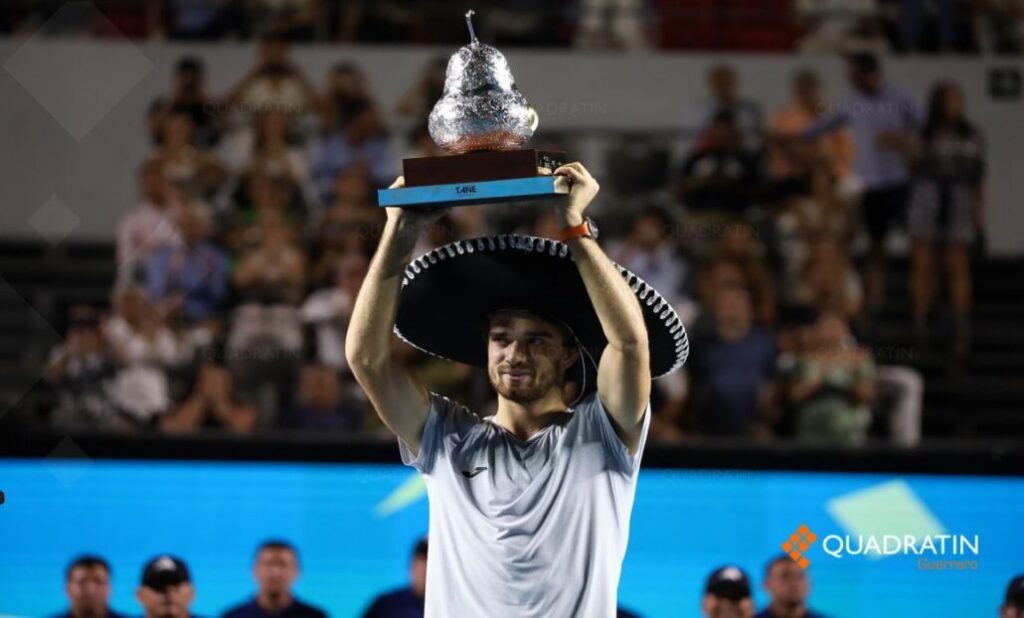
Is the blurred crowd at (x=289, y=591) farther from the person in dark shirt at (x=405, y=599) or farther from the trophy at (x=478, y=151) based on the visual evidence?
the trophy at (x=478, y=151)

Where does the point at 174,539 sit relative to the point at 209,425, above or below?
below

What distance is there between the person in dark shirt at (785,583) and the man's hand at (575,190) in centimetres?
266

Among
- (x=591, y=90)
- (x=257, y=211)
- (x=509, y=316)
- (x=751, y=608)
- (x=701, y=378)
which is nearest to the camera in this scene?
(x=509, y=316)

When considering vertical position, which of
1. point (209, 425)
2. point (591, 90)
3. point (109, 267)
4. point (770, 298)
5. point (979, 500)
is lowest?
point (979, 500)

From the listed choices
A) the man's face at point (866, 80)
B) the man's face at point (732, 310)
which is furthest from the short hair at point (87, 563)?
the man's face at point (866, 80)

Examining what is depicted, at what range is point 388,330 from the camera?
3869mm

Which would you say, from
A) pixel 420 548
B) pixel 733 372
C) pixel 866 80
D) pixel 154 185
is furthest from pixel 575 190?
pixel 866 80

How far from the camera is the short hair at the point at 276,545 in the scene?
6176 millimetres

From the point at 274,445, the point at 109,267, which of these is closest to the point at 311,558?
the point at 274,445

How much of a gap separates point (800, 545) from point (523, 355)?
8.23 feet

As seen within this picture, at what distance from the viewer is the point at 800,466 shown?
20.2 feet

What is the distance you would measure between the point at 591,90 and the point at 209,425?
11.6ft

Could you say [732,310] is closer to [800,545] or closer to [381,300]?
[800,545]

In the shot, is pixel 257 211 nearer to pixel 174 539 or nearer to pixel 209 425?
pixel 209 425
